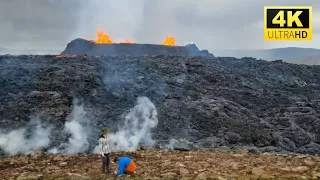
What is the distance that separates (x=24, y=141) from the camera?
19.1 m

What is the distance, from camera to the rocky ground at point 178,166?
13062 millimetres

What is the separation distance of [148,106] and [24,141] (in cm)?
764

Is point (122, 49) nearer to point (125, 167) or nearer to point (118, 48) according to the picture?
point (118, 48)

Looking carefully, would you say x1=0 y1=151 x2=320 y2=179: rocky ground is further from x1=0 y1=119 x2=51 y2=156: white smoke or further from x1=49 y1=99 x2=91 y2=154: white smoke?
x1=49 y1=99 x2=91 y2=154: white smoke

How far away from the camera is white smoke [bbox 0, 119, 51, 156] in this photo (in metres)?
18.2

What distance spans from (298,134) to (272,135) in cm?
154

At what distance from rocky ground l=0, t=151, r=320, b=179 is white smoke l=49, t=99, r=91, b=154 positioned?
1621 mm

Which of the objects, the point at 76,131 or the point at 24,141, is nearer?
the point at 24,141

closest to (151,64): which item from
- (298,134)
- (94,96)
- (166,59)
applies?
(166,59)

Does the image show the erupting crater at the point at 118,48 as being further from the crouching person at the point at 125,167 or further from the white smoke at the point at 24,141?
the crouching person at the point at 125,167

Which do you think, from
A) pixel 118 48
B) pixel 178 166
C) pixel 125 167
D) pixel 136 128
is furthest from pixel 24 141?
pixel 118 48

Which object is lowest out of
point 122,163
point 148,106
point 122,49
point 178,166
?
point 178,166

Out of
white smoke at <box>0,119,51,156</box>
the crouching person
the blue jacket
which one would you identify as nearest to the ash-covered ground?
white smoke at <box>0,119,51,156</box>

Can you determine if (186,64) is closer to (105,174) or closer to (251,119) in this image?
(251,119)
